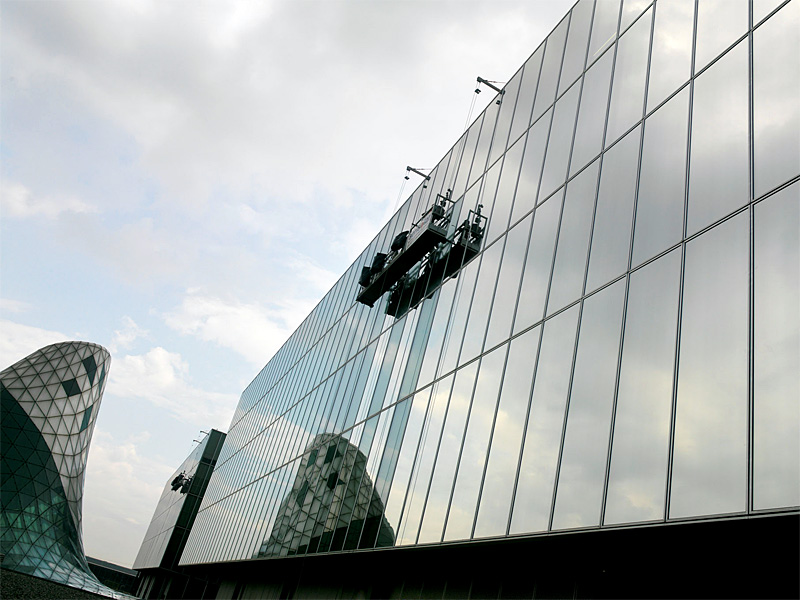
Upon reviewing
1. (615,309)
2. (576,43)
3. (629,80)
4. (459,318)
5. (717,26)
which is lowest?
(615,309)

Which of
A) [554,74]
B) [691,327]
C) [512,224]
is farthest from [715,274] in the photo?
[554,74]

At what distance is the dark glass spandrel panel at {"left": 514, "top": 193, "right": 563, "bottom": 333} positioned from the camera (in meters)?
13.8

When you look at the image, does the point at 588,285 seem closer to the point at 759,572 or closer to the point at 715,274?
the point at 715,274

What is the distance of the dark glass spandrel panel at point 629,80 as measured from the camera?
13172mm

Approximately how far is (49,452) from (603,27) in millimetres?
75384

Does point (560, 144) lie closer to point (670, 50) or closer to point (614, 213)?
point (670, 50)

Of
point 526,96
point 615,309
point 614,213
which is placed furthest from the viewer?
point 526,96

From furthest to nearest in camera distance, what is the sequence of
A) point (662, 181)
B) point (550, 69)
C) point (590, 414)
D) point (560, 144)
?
point (550, 69), point (560, 144), point (662, 181), point (590, 414)

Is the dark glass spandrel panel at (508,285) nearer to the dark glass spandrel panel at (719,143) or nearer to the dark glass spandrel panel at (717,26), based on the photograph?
the dark glass spandrel panel at (719,143)

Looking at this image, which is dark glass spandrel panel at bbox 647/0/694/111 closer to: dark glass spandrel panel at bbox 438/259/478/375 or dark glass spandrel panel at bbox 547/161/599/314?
dark glass spandrel panel at bbox 547/161/599/314

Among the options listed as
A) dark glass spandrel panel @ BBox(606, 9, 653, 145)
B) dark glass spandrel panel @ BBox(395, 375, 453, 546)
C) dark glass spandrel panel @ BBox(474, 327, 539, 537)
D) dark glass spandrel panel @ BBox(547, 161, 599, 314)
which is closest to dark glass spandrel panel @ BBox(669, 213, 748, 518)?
dark glass spandrel panel @ BBox(547, 161, 599, 314)

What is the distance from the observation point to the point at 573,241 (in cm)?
1323

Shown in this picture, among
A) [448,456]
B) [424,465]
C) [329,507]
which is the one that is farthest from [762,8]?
[329,507]

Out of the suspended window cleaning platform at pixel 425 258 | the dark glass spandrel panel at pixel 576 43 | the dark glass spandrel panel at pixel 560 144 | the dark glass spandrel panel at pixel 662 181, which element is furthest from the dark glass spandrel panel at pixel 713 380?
the suspended window cleaning platform at pixel 425 258
